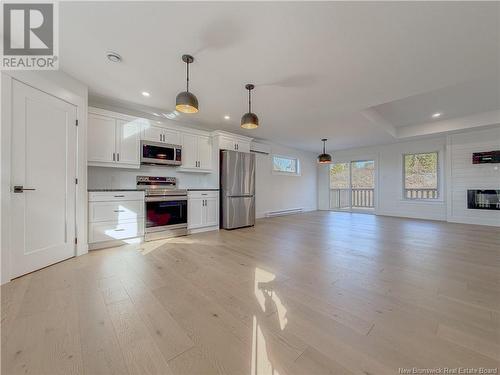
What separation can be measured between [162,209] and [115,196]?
0.81 m

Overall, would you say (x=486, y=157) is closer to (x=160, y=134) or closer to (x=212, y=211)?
(x=212, y=211)

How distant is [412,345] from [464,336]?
41cm

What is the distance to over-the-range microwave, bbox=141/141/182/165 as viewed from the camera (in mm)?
3723

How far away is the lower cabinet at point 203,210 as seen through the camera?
4195 mm

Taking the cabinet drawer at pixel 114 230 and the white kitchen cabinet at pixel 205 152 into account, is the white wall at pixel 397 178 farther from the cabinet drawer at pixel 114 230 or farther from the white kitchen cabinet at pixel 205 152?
the cabinet drawer at pixel 114 230

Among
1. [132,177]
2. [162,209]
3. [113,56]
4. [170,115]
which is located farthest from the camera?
[170,115]

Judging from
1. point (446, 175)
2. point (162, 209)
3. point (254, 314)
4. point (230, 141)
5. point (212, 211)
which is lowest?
point (254, 314)

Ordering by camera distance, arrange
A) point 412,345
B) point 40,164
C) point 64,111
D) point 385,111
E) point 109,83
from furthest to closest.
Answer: point 385,111 < point 109,83 < point 64,111 < point 40,164 < point 412,345

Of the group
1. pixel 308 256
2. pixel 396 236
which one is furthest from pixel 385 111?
pixel 308 256

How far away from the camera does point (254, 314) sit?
1.50 metres

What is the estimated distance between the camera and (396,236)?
3854 millimetres

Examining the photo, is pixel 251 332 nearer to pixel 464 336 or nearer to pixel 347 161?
pixel 464 336

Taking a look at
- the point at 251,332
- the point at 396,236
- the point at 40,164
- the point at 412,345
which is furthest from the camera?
the point at 396,236

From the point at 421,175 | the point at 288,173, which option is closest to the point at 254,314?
the point at 288,173
